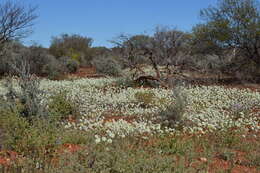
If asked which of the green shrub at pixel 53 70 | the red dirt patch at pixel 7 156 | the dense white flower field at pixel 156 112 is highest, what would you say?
the green shrub at pixel 53 70

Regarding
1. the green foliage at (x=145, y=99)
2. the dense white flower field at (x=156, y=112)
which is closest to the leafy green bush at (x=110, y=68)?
the dense white flower field at (x=156, y=112)

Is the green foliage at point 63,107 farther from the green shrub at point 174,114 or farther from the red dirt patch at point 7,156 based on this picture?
the red dirt patch at point 7,156

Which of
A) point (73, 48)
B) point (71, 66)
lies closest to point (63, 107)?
point (71, 66)

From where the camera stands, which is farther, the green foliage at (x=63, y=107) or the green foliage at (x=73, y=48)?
the green foliage at (x=73, y=48)

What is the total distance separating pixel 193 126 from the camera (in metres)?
7.37

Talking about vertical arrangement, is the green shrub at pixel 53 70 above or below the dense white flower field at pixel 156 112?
above

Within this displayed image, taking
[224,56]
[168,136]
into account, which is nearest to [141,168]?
[168,136]

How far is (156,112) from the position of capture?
28.3 feet

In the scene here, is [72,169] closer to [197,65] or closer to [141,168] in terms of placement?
[141,168]

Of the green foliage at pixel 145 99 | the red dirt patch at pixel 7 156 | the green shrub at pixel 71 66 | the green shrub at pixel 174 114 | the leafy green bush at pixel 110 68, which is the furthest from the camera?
the green shrub at pixel 71 66

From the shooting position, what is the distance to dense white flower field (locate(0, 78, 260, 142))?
683 cm

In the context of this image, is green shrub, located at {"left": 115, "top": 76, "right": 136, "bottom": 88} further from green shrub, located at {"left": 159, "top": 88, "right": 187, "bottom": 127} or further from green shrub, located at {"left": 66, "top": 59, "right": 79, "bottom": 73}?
green shrub, located at {"left": 66, "top": 59, "right": 79, "bottom": 73}

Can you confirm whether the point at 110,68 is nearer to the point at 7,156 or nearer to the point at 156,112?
the point at 156,112

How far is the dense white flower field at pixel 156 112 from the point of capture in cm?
683
